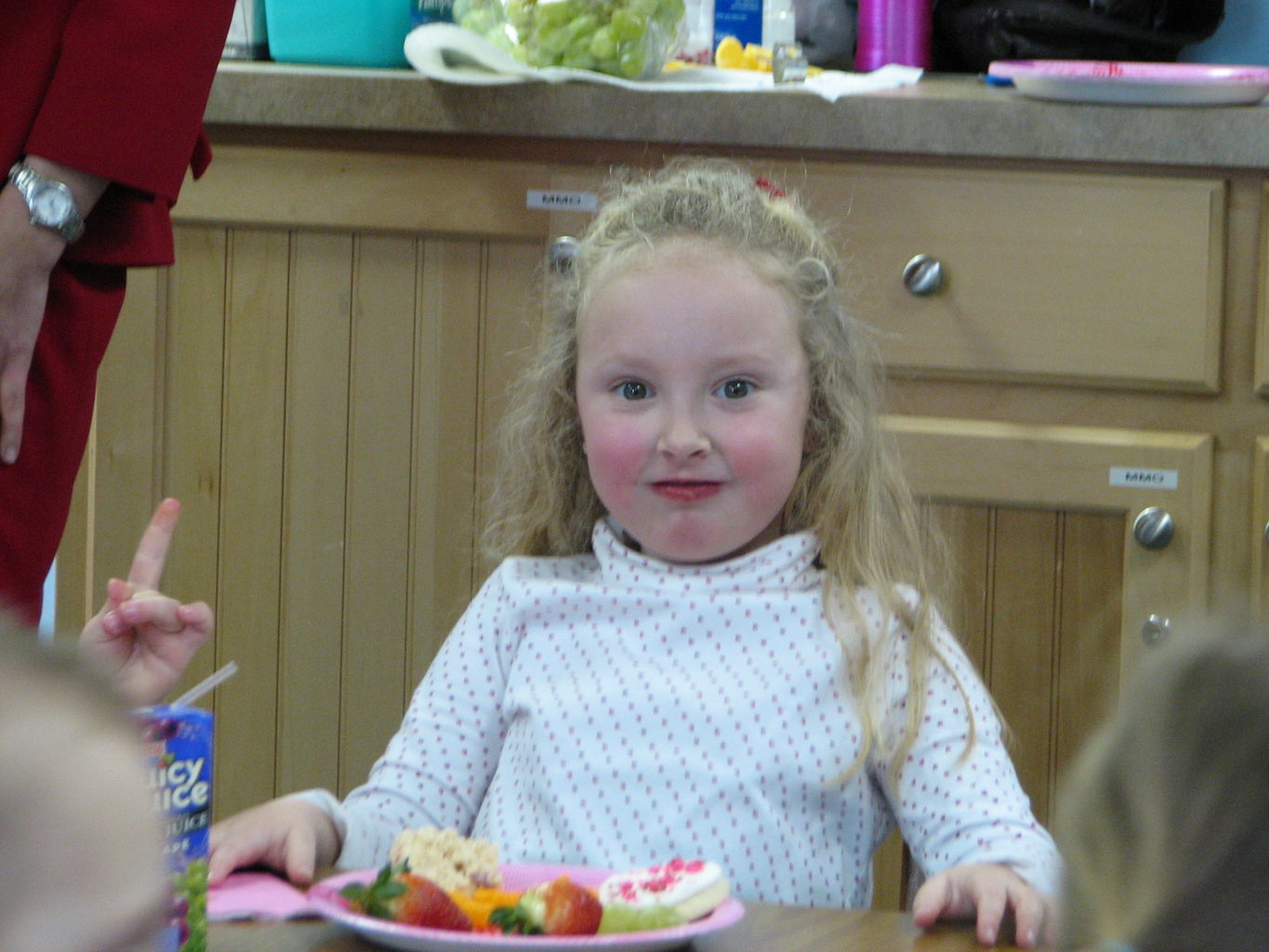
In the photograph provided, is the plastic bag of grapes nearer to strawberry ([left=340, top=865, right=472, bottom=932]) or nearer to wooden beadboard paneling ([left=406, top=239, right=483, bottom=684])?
wooden beadboard paneling ([left=406, top=239, right=483, bottom=684])

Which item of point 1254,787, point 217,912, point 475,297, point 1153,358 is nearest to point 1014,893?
point 217,912

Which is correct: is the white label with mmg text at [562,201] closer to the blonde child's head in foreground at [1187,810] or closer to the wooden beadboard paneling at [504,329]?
the wooden beadboard paneling at [504,329]

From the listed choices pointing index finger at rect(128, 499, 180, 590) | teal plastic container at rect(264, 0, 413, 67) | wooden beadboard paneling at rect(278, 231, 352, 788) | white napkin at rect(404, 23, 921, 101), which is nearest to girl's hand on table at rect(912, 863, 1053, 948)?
pointing index finger at rect(128, 499, 180, 590)

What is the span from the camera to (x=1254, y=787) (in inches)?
10.7

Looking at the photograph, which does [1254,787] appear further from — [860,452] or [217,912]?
[860,452]

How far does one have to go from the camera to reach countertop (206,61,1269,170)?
66.0 inches

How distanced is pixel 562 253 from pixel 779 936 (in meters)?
1.13

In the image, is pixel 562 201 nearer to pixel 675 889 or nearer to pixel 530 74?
pixel 530 74

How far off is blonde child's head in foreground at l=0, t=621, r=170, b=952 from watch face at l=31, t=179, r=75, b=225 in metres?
1.00

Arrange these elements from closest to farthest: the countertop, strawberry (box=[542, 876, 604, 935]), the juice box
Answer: the juice box
strawberry (box=[542, 876, 604, 935])
the countertop

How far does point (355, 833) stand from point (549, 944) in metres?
0.35

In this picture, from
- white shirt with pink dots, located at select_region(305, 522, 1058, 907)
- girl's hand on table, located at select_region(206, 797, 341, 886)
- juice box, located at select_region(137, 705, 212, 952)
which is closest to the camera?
juice box, located at select_region(137, 705, 212, 952)

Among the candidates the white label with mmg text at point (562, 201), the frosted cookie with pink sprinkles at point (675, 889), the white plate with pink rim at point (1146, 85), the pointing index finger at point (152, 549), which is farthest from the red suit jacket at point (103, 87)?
the white plate with pink rim at point (1146, 85)

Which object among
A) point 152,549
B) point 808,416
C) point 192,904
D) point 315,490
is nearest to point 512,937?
point 192,904
